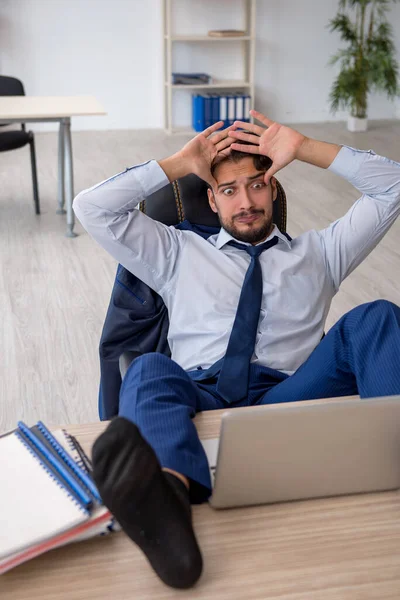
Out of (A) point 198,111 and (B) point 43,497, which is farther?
(A) point 198,111

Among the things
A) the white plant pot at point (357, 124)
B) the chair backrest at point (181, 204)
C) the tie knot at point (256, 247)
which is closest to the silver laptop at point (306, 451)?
the tie knot at point (256, 247)

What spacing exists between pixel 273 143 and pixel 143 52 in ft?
17.4

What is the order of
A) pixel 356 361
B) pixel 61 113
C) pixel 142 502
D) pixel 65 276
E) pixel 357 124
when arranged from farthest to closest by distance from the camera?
pixel 357 124, pixel 61 113, pixel 65 276, pixel 356 361, pixel 142 502

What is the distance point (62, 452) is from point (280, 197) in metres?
1.17

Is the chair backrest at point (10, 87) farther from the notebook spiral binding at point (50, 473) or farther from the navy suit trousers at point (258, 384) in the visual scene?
the notebook spiral binding at point (50, 473)

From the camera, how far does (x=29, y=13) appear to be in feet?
20.6

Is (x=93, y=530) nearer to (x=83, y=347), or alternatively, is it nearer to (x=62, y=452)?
(x=62, y=452)

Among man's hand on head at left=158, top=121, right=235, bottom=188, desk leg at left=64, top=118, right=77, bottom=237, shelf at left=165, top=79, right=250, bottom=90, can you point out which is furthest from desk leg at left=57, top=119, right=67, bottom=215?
man's hand on head at left=158, top=121, right=235, bottom=188

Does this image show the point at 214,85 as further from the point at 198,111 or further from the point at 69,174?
the point at 69,174

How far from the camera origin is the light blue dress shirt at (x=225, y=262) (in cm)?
175

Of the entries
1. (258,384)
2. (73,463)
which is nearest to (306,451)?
(73,463)

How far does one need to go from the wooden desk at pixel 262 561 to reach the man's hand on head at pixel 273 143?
3.24 feet

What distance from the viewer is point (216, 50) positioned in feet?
22.4

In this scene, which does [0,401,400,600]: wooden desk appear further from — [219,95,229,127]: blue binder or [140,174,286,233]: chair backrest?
[219,95,229,127]: blue binder
